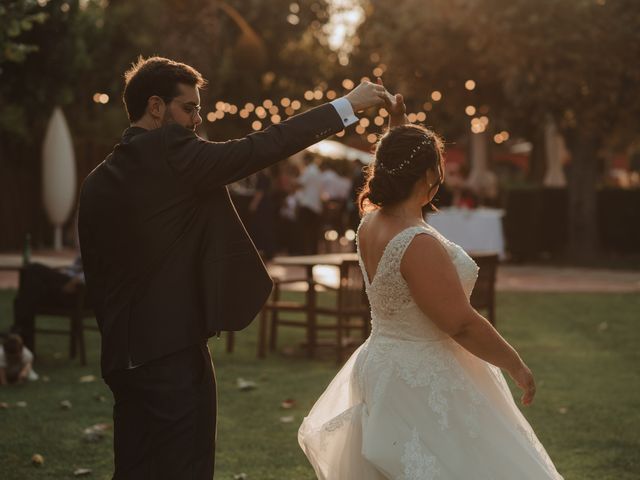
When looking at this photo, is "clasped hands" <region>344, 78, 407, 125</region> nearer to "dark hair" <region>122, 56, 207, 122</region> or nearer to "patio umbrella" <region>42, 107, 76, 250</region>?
"dark hair" <region>122, 56, 207, 122</region>

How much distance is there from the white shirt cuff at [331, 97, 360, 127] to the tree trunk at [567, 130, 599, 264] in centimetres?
1866

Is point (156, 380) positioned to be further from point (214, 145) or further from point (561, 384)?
point (561, 384)

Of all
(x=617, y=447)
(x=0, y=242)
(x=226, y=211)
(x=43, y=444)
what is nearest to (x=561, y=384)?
(x=617, y=447)

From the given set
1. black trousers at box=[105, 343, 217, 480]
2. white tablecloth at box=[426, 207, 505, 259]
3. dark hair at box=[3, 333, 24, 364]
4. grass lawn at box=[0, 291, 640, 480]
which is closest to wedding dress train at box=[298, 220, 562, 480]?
black trousers at box=[105, 343, 217, 480]

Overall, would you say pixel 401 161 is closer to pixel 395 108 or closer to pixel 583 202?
pixel 395 108

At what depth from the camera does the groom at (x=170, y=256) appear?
3621 millimetres

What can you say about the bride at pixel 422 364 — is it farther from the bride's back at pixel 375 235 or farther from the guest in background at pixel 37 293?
the guest in background at pixel 37 293

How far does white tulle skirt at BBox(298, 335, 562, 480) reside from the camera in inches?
148

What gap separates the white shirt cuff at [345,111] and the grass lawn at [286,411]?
2.79 metres

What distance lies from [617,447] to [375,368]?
10.8 ft

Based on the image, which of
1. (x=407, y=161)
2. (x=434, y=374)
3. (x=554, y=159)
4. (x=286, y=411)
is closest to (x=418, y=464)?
(x=434, y=374)

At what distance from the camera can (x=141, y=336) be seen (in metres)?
3.65

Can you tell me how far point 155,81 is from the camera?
3674mm

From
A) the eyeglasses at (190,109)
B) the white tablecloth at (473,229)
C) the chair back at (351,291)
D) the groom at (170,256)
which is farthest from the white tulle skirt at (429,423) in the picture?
the white tablecloth at (473,229)
